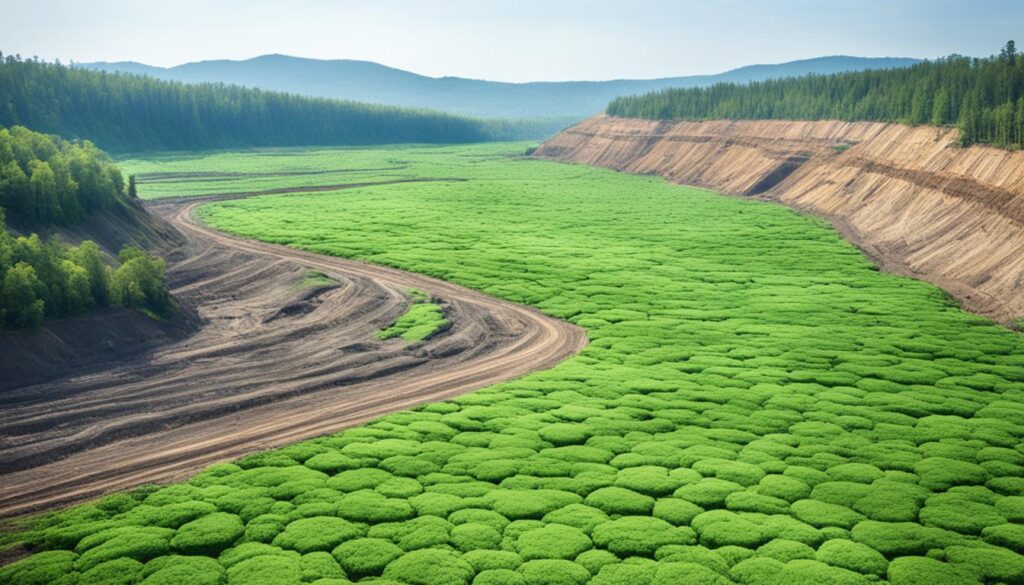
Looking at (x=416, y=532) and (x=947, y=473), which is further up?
(x=947, y=473)

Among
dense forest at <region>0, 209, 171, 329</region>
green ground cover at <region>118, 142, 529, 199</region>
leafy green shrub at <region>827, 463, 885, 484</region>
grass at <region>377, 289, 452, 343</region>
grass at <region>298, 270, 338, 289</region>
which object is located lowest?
leafy green shrub at <region>827, 463, 885, 484</region>

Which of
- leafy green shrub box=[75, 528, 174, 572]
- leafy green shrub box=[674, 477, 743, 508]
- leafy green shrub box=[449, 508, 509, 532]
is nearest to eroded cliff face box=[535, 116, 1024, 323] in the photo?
leafy green shrub box=[674, 477, 743, 508]

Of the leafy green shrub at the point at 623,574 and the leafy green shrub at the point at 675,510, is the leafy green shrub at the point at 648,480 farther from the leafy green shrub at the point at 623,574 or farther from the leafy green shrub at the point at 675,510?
the leafy green shrub at the point at 623,574

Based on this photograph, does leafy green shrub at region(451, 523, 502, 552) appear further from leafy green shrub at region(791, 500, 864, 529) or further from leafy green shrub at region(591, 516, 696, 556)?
leafy green shrub at region(791, 500, 864, 529)

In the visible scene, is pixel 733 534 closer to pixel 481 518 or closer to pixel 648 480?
pixel 648 480

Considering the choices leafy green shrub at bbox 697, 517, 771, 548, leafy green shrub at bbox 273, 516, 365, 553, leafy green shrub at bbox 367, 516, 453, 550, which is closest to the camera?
leafy green shrub at bbox 273, 516, 365, 553

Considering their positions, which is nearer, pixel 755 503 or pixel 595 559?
pixel 595 559

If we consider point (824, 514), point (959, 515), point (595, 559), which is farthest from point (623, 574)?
point (959, 515)
